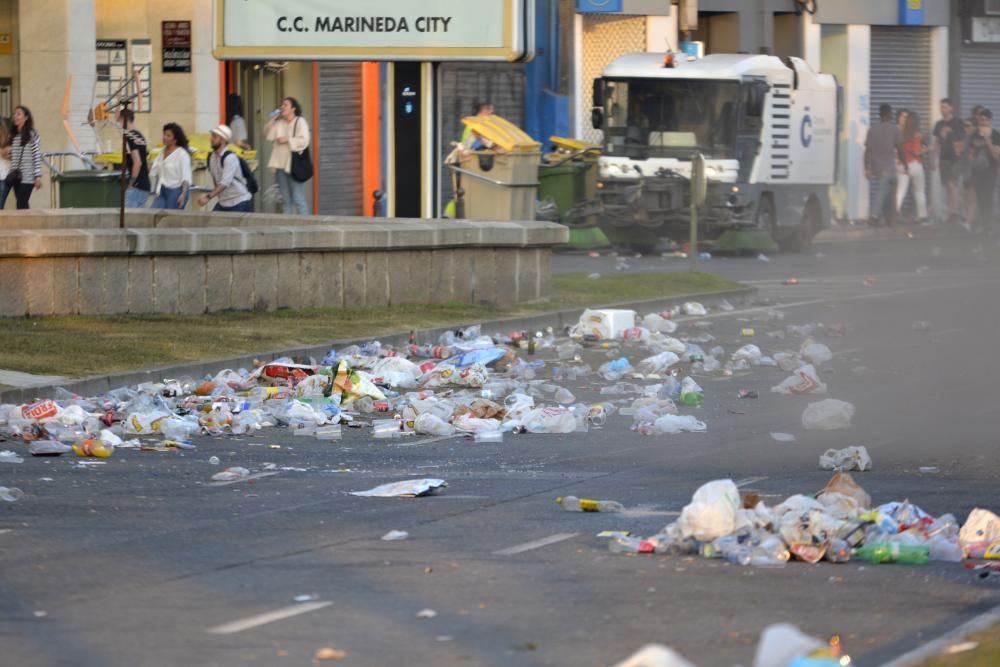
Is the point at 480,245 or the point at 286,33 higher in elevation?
the point at 286,33

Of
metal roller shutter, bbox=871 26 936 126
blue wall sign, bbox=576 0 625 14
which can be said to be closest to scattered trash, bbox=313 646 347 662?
blue wall sign, bbox=576 0 625 14

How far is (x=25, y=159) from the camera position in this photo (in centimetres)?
2277

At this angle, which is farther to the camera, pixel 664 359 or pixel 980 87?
pixel 980 87

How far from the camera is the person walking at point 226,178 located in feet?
69.9

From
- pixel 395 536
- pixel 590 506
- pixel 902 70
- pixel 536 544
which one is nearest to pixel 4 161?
pixel 590 506

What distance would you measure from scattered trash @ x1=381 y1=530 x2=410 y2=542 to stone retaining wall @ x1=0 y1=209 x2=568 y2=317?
26.1 ft

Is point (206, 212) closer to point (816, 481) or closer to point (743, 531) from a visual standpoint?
point (816, 481)

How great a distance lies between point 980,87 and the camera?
44438 millimetres

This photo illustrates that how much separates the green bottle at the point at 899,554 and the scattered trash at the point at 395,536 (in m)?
1.77

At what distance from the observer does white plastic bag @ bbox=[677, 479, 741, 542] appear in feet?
24.5

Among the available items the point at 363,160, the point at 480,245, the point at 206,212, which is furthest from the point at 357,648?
the point at 363,160

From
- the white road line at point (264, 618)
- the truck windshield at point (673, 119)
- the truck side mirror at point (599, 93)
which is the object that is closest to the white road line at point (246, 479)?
the white road line at point (264, 618)

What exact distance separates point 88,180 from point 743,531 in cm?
1964

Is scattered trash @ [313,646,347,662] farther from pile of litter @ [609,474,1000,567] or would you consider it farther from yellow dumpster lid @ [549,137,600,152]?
yellow dumpster lid @ [549,137,600,152]
